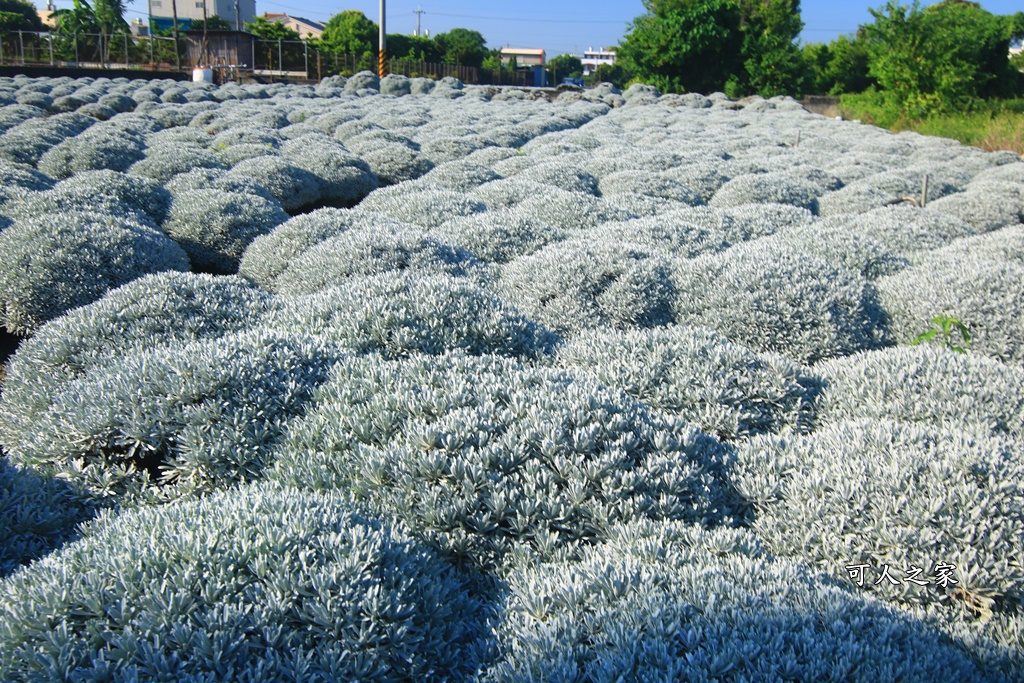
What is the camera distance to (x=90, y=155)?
13.6 meters

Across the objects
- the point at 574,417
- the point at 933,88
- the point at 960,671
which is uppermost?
the point at 933,88

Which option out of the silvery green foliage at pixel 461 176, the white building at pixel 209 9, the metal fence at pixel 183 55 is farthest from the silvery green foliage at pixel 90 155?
the white building at pixel 209 9

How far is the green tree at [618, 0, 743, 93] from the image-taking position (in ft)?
147

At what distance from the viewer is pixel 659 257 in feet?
22.0

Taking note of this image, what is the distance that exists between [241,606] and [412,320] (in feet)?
8.71

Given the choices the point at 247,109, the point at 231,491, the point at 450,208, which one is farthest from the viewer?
the point at 247,109

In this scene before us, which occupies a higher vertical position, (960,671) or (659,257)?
(659,257)

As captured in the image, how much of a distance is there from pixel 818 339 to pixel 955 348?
108 cm

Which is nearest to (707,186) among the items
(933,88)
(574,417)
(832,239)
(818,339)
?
(832,239)

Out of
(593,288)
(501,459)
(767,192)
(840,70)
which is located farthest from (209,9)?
(501,459)

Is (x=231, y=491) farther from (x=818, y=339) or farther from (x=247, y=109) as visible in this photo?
(x=247, y=109)

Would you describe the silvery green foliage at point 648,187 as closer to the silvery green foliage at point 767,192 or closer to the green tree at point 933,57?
the silvery green foliage at point 767,192

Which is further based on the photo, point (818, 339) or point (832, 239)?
point (832, 239)

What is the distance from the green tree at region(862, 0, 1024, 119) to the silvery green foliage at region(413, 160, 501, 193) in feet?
78.1
